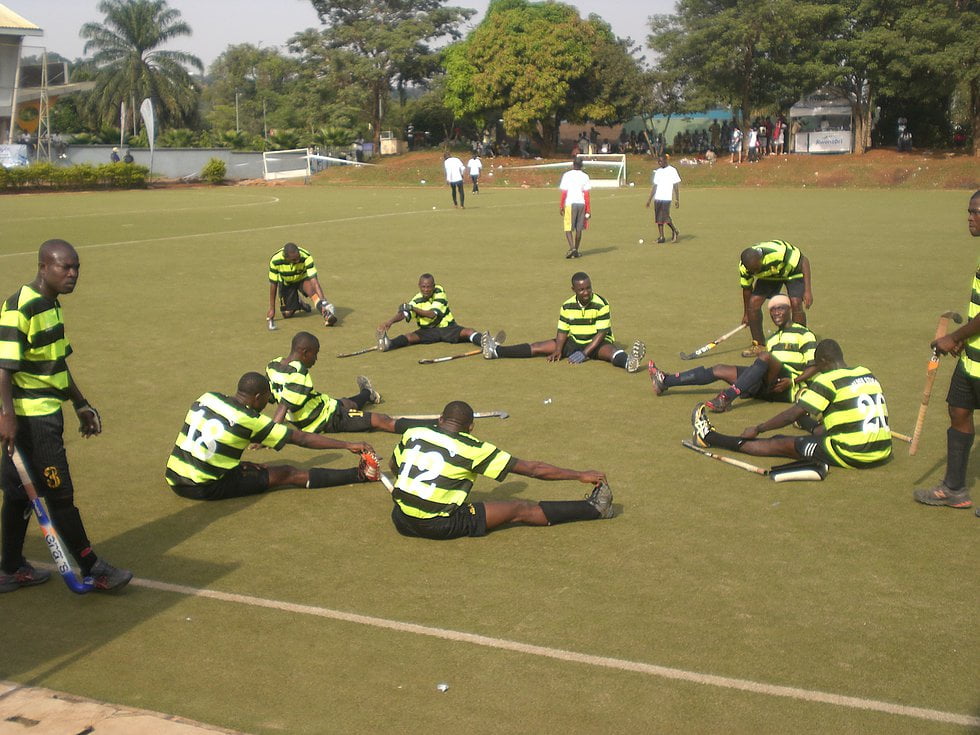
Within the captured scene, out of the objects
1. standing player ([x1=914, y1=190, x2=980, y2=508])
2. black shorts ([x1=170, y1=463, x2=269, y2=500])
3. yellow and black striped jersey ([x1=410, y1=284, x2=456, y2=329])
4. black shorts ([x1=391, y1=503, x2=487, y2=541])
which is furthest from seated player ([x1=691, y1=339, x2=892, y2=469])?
yellow and black striped jersey ([x1=410, y1=284, x2=456, y2=329])

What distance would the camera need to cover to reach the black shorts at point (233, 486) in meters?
8.20

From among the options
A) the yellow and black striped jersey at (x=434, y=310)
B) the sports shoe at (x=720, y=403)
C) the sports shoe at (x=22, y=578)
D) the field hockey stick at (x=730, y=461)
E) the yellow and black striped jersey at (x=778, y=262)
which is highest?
the yellow and black striped jersey at (x=778, y=262)

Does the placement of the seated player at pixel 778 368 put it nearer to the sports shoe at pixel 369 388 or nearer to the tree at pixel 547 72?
the sports shoe at pixel 369 388

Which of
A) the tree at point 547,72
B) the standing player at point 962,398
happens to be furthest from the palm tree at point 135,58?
the standing player at point 962,398

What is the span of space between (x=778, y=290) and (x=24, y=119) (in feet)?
206

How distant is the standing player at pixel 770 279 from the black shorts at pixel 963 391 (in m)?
4.96

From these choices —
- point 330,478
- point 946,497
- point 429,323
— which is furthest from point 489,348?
point 946,497

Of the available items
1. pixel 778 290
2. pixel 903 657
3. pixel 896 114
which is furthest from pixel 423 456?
pixel 896 114

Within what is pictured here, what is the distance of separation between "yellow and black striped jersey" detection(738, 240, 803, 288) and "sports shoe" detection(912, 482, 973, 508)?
5.37 m

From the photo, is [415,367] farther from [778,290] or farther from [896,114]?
[896,114]

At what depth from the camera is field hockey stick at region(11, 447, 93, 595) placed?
6031 mm

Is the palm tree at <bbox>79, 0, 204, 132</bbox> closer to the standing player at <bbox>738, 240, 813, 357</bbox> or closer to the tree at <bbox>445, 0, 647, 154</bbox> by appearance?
the tree at <bbox>445, 0, 647, 154</bbox>

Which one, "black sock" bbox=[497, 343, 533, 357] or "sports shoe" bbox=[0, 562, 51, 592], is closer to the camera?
"sports shoe" bbox=[0, 562, 51, 592]

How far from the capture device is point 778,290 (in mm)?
13211
